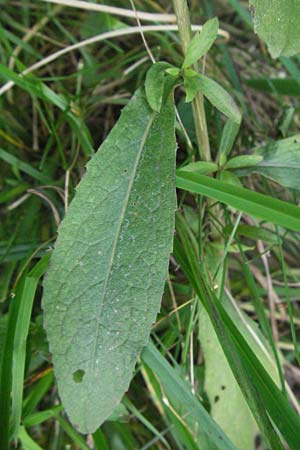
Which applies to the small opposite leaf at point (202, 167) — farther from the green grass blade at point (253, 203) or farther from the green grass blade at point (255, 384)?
the green grass blade at point (255, 384)

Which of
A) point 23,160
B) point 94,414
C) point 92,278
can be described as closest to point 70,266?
point 92,278

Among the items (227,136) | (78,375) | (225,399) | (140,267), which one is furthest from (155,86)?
(225,399)

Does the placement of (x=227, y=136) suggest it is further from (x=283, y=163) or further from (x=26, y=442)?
(x=26, y=442)

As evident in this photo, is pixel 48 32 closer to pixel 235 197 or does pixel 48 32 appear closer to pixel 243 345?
pixel 235 197

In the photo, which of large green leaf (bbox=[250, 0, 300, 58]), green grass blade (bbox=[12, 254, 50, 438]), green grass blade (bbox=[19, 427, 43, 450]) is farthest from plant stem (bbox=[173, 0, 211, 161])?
green grass blade (bbox=[19, 427, 43, 450])

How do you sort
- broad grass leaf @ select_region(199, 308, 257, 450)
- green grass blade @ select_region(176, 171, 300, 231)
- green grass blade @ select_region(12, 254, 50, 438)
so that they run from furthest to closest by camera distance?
1. broad grass leaf @ select_region(199, 308, 257, 450)
2. green grass blade @ select_region(12, 254, 50, 438)
3. green grass blade @ select_region(176, 171, 300, 231)

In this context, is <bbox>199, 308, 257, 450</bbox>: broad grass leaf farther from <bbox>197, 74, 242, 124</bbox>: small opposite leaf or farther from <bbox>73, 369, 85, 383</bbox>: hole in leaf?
<bbox>197, 74, 242, 124</bbox>: small opposite leaf

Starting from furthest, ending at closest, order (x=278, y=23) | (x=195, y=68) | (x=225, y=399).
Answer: (x=225, y=399), (x=195, y=68), (x=278, y=23)
